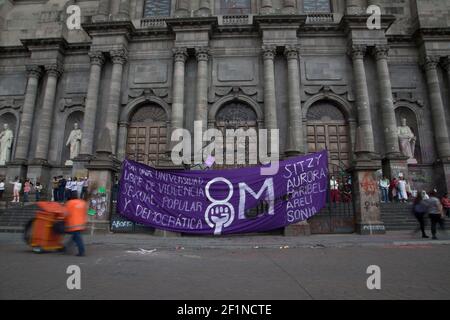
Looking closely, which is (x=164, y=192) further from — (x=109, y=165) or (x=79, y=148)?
(x=79, y=148)

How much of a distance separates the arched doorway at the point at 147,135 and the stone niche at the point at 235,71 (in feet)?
15.2

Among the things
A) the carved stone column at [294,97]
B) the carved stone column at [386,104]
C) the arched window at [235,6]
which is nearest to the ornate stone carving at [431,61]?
the carved stone column at [386,104]

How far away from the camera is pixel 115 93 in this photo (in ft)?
69.8

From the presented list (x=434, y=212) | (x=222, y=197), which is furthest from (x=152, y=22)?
(x=434, y=212)

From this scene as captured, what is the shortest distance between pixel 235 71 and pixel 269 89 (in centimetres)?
296

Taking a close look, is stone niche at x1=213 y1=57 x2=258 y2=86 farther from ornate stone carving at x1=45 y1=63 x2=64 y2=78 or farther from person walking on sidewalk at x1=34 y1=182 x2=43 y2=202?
person walking on sidewalk at x1=34 y1=182 x2=43 y2=202

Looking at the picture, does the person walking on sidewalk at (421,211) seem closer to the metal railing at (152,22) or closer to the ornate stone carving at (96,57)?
the metal railing at (152,22)

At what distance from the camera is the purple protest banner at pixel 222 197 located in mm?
11438

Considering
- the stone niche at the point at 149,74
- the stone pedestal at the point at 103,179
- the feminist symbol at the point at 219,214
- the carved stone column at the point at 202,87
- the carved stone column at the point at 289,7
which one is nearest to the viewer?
the feminist symbol at the point at 219,214

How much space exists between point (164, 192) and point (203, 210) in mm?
1610

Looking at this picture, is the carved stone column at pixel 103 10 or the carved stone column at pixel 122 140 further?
the carved stone column at pixel 103 10

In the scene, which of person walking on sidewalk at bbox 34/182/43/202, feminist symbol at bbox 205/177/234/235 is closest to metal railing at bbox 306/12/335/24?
feminist symbol at bbox 205/177/234/235

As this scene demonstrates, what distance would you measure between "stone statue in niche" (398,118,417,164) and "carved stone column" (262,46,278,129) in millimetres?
8418

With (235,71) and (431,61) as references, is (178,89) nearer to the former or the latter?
(235,71)
